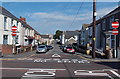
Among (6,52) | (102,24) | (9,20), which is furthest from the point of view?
(102,24)

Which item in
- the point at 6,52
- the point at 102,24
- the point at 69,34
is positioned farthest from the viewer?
the point at 69,34

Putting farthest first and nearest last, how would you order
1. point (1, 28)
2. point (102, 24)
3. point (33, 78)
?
1. point (102, 24)
2. point (1, 28)
3. point (33, 78)

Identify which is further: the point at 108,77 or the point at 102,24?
the point at 102,24

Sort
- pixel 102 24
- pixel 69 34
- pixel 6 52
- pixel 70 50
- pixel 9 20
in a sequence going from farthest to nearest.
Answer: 1. pixel 69 34
2. pixel 102 24
3. pixel 70 50
4. pixel 9 20
5. pixel 6 52

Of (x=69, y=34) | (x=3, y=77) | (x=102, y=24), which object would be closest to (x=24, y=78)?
(x=3, y=77)

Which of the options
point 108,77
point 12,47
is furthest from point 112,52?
point 12,47

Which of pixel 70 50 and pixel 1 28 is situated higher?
pixel 1 28

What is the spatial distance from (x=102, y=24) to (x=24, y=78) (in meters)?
29.6

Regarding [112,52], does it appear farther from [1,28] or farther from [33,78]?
[1,28]

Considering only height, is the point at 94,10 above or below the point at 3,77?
above

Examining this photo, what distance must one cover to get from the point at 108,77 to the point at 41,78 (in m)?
3.57

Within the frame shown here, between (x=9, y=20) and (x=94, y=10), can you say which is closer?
(x=94, y=10)

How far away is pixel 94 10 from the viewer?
20.3 m

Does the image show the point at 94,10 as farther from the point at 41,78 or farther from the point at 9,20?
the point at 9,20
